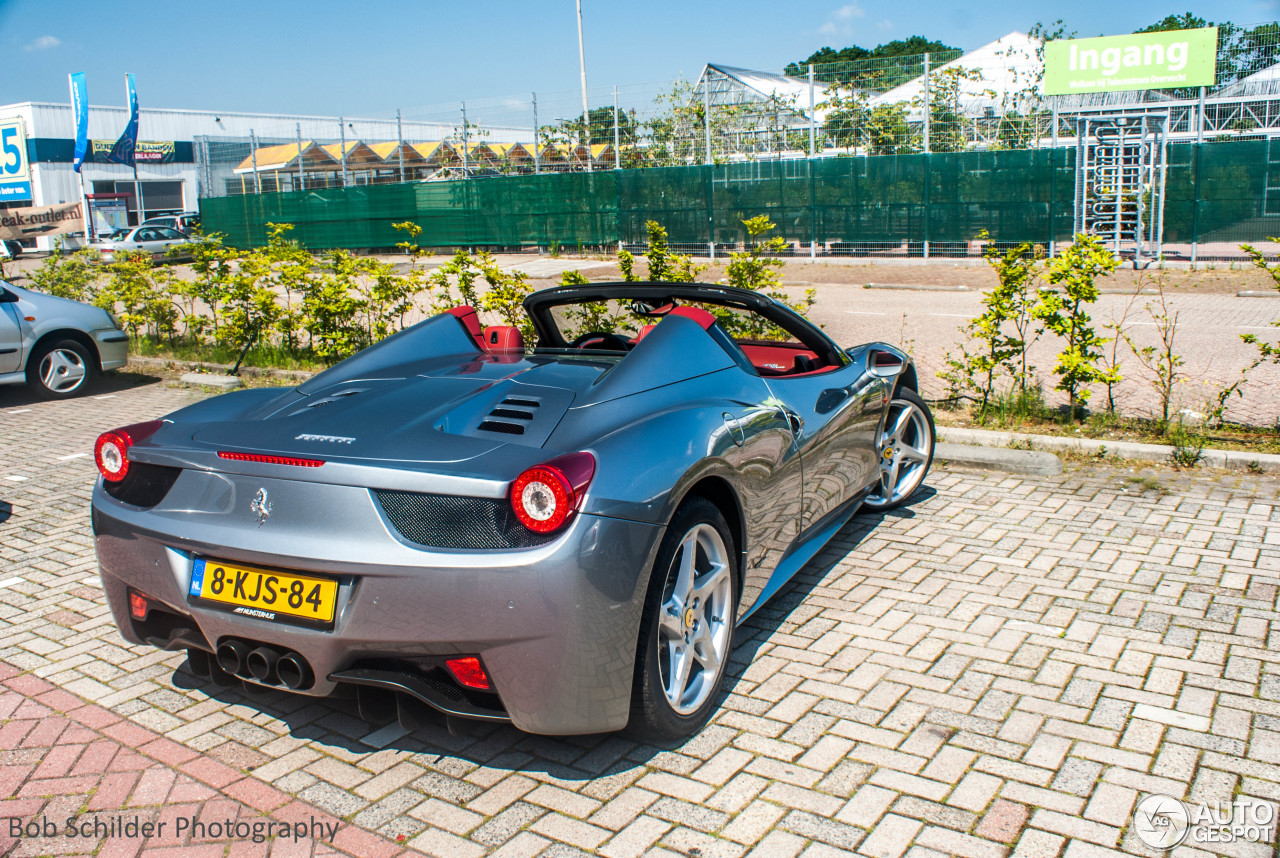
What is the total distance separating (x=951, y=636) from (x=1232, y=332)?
9579 millimetres

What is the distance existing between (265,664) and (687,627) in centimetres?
130

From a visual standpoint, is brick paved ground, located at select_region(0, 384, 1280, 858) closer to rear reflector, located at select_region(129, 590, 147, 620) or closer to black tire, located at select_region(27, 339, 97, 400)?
rear reflector, located at select_region(129, 590, 147, 620)

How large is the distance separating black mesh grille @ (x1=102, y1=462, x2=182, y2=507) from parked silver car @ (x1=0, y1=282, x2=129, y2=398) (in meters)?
7.96

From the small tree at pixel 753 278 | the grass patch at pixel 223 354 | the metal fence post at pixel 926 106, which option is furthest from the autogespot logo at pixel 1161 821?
the metal fence post at pixel 926 106

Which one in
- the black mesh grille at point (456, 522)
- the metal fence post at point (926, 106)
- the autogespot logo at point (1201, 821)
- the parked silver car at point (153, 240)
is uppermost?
the metal fence post at point (926, 106)

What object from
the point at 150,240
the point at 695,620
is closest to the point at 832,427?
the point at 695,620

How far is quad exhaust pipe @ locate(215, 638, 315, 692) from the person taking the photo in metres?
2.95

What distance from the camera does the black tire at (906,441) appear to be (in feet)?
18.6

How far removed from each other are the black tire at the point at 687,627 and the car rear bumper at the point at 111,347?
936cm

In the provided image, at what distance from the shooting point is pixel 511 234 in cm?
2722

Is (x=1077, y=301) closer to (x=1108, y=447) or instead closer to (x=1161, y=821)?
(x=1108, y=447)

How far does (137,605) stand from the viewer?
10.8 feet

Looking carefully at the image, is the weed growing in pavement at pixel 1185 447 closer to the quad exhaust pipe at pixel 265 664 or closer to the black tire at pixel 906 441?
the black tire at pixel 906 441

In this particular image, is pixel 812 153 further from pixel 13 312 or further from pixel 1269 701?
pixel 1269 701
